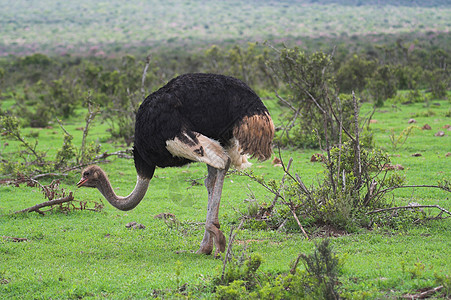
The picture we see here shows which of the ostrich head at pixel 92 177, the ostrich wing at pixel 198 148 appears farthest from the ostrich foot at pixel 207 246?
the ostrich head at pixel 92 177

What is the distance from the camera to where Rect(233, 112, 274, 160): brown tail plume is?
16.3 feet

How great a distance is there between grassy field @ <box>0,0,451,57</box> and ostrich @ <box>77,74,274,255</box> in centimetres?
5027

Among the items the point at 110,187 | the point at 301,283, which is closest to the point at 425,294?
the point at 301,283

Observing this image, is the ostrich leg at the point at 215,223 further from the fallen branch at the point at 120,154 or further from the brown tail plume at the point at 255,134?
the fallen branch at the point at 120,154

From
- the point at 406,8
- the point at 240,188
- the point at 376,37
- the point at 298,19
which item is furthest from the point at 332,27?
the point at 240,188

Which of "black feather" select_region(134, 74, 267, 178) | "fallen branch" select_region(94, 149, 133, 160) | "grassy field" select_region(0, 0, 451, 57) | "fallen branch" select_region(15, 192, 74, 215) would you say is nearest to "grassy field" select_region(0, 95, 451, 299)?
"fallen branch" select_region(15, 192, 74, 215)

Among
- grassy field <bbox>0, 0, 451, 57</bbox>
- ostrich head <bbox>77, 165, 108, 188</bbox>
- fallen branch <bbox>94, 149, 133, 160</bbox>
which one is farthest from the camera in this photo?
grassy field <bbox>0, 0, 451, 57</bbox>

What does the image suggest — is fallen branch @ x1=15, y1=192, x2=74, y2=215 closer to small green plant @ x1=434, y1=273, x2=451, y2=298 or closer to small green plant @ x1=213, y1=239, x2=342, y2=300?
small green plant @ x1=213, y1=239, x2=342, y2=300

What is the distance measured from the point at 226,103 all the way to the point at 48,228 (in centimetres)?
283

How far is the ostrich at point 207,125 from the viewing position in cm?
489

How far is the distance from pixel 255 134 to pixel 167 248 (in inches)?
60.2

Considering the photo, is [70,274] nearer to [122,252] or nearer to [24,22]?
[122,252]

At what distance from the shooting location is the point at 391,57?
28609 mm

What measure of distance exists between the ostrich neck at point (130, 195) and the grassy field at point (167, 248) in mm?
444
